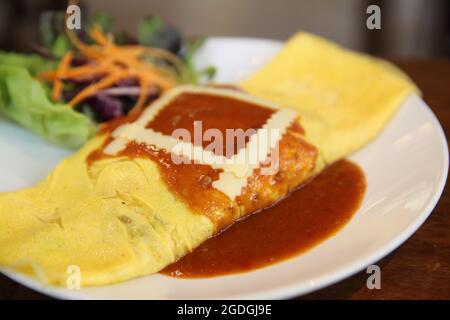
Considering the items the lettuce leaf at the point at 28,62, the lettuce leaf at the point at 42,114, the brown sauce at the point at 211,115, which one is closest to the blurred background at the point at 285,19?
the lettuce leaf at the point at 28,62

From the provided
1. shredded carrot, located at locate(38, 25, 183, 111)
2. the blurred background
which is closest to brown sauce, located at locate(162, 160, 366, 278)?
shredded carrot, located at locate(38, 25, 183, 111)

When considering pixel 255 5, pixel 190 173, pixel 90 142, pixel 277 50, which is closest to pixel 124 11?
pixel 255 5

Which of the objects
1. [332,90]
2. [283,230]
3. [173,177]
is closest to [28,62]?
[173,177]

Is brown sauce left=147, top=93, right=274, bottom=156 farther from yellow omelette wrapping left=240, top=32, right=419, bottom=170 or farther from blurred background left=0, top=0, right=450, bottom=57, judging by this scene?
blurred background left=0, top=0, right=450, bottom=57

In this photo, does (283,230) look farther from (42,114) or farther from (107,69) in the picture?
(107,69)

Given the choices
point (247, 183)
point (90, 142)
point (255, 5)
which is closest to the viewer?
point (247, 183)

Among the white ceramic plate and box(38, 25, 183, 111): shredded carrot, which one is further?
box(38, 25, 183, 111): shredded carrot

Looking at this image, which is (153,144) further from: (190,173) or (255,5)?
(255,5)
